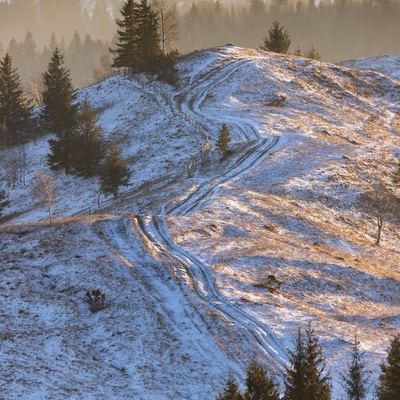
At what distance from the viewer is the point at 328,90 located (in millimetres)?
72562

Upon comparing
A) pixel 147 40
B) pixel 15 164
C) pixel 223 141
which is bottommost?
pixel 15 164

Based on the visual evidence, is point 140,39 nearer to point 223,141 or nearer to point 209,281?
point 223,141

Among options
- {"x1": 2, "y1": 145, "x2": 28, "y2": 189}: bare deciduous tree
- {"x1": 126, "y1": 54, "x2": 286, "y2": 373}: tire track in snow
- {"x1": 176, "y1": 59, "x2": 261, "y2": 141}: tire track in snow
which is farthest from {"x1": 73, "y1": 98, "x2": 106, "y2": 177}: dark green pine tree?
{"x1": 126, "y1": 54, "x2": 286, "y2": 373}: tire track in snow

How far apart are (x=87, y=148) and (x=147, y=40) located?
2765 cm

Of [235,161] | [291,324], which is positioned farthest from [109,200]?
[291,324]

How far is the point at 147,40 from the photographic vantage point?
76625 mm

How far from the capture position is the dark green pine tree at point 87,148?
5647 cm

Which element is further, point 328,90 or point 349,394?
point 328,90

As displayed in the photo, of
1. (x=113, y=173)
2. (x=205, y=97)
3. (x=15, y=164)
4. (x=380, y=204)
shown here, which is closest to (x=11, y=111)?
(x=15, y=164)

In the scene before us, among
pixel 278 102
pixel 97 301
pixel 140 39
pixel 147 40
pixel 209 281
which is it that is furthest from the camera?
pixel 147 40

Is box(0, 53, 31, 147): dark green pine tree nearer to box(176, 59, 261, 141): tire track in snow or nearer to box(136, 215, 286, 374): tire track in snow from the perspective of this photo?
box(176, 59, 261, 141): tire track in snow

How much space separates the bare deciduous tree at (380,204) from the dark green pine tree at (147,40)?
43396 millimetres

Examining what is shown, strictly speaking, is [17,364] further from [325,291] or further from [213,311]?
[325,291]

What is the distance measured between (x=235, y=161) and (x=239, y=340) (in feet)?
96.4
